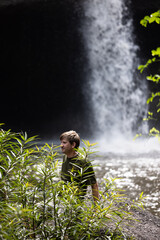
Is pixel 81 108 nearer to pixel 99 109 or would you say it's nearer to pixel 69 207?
pixel 99 109

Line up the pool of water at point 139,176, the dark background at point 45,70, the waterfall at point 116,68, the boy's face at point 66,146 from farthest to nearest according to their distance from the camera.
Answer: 1. the dark background at point 45,70
2. the waterfall at point 116,68
3. the pool of water at point 139,176
4. the boy's face at point 66,146

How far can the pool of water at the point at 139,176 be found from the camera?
549cm

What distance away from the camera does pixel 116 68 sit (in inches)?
801

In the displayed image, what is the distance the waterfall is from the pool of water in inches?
417

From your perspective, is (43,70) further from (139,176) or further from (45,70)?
(139,176)

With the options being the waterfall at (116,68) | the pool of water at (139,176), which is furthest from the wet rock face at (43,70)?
the pool of water at (139,176)

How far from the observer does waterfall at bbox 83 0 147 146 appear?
20109 mm

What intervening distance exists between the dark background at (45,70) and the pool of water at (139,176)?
16089 mm

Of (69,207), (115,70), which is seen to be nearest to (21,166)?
(69,207)

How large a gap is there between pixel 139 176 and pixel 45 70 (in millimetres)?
20310

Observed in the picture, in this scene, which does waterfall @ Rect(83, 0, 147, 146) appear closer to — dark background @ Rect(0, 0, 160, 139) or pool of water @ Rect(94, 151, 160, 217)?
dark background @ Rect(0, 0, 160, 139)

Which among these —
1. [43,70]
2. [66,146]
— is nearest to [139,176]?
[66,146]

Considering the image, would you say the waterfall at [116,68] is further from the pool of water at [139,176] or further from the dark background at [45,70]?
the pool of water at [139,176]

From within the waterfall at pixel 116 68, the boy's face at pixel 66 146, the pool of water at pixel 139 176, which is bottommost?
the pool of water at pixel 139 176
